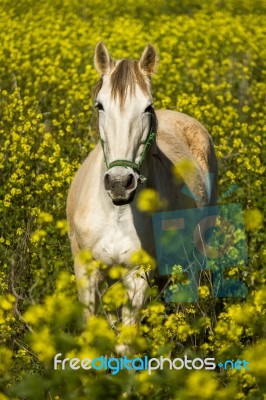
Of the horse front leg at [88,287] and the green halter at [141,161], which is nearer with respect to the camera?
the green halter at [141,161]

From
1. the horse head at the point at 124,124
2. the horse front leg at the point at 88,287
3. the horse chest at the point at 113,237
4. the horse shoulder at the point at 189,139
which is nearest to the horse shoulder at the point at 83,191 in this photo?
the horse chest at the point at 113,237

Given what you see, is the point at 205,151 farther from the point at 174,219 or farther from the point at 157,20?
the point at 157,20

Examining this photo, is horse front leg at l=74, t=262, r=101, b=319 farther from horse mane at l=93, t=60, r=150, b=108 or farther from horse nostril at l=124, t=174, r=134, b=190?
horse mane at l=93, t=60, r=150, b=108

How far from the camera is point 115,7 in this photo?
2091cm

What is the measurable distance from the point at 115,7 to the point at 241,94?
28.4ft

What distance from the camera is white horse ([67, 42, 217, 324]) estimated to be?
5109mm

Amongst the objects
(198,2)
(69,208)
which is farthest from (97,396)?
Result: (198,2)
